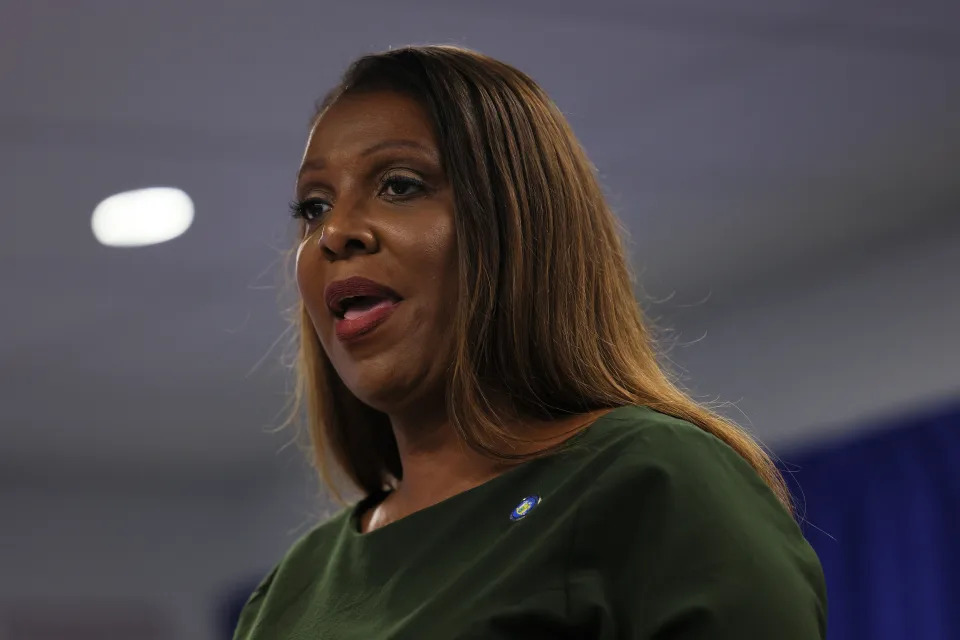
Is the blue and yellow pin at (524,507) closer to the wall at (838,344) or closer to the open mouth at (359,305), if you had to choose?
the open mouth at (359,305)

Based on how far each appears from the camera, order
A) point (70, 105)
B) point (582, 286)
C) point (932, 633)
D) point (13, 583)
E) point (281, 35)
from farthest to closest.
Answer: point (13, 583) → point (932, 633) → point (70, 105) → point (281, 35) → point (582, 286)

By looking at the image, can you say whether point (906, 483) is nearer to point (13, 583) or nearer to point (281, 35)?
point (281, 35)

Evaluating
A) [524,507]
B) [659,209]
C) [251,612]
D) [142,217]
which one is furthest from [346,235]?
[659,209]

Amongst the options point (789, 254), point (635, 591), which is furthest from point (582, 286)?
point (789, 254)

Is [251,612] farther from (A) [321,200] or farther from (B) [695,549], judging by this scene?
(B) [695,549]

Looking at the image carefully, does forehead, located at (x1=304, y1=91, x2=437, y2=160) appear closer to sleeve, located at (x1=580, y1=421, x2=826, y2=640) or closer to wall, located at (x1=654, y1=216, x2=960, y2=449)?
sleeve, located at (x1=580, y1=421, x2=826, y2=640)

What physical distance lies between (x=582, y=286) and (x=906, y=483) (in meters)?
3.17

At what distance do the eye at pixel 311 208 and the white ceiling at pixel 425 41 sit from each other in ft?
2.82

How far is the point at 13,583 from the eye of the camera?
274 inches

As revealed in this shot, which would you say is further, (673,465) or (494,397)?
(494,397)

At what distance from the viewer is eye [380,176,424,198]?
1.31 metres

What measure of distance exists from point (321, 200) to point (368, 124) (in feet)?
0.27

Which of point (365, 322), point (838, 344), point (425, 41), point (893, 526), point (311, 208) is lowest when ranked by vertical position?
point (893, 526)

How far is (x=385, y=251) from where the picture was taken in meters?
Result: 1.29
